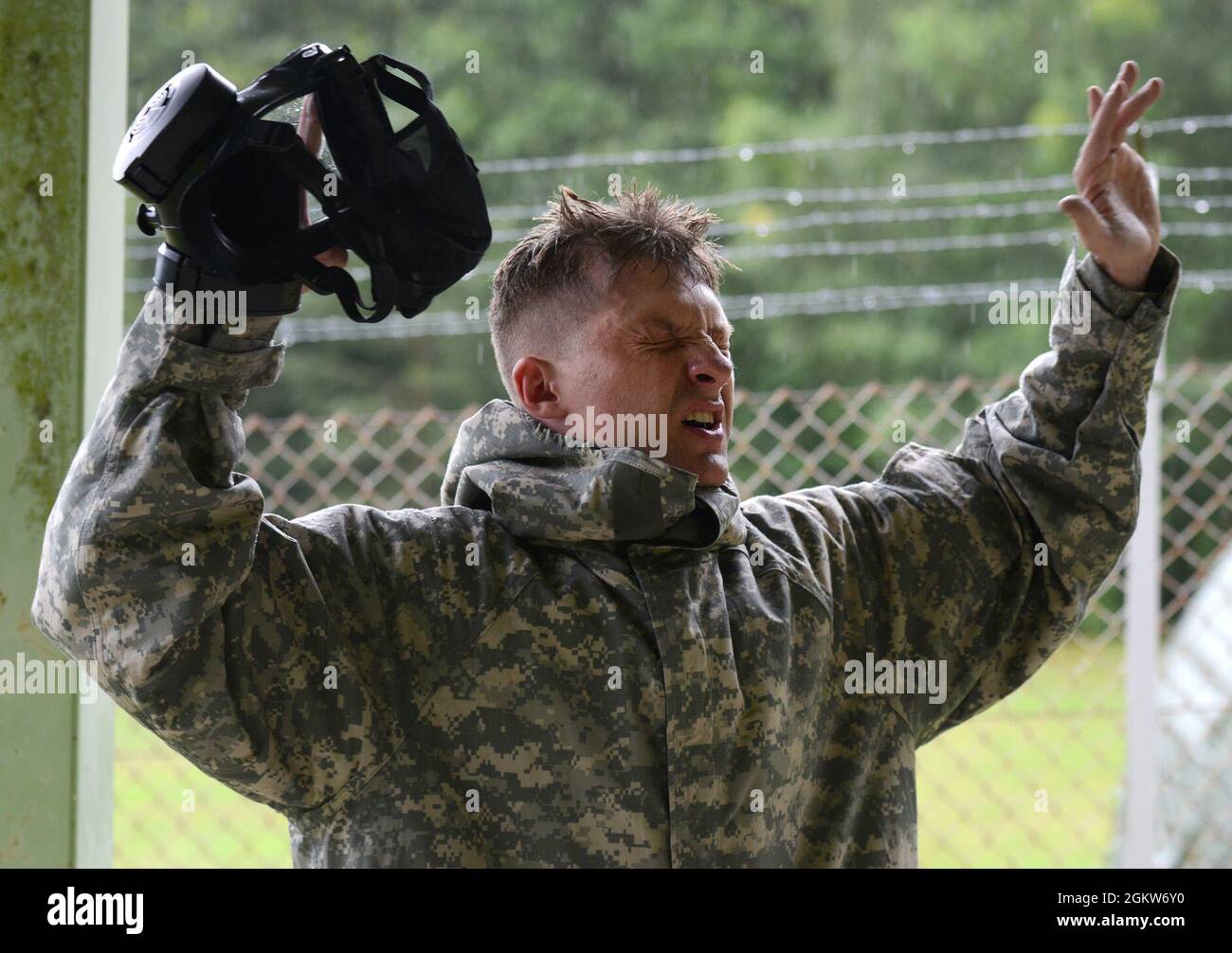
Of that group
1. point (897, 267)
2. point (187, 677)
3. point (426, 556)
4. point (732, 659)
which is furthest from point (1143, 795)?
point (897, 267)

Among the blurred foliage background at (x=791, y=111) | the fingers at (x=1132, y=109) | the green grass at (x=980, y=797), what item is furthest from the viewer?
the blurred foliage background at (x=791, y=111)

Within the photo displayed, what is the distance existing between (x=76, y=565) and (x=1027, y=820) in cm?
485

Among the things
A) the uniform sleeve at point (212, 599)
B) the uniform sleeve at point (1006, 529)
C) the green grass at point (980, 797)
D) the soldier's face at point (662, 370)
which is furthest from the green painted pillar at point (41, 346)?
the green grass at point (980, 797)

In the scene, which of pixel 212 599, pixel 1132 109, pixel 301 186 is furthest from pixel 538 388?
pixel 1132 109

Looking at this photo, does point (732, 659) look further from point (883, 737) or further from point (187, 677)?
point (187, 677)

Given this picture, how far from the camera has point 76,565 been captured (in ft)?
5.54

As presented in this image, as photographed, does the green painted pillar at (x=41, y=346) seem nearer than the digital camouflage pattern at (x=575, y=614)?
No

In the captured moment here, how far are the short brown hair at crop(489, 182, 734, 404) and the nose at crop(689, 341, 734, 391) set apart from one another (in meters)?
0.13

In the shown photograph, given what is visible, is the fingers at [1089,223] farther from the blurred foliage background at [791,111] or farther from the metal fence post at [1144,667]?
the blurred foliage background at [791,111]

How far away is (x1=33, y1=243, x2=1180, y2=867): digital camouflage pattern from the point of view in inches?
68.2

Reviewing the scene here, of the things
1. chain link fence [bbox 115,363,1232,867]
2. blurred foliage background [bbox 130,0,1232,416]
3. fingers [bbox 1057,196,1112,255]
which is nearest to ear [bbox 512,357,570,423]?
chain link fence [bbox 115,363,1232,867]

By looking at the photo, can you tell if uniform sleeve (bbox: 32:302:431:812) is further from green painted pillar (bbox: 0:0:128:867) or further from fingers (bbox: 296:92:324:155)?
green painted pillar (bbox: 0:0:128:867)

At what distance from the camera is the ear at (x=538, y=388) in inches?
84.6

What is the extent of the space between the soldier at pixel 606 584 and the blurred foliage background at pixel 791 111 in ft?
24.7
